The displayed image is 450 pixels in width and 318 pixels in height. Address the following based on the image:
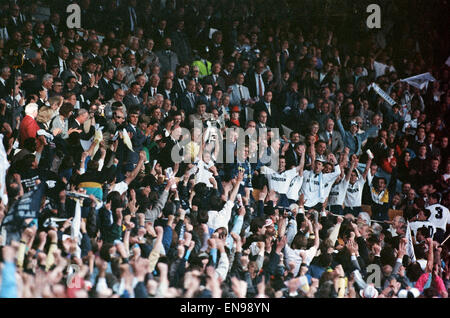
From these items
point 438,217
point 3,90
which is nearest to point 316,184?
point 438,217

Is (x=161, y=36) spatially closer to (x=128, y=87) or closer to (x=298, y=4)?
(x=128, y=87)

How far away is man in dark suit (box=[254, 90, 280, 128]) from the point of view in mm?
9336

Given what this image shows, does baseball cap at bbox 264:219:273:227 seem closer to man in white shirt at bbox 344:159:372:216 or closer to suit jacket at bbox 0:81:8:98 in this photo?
Answer: man in white shirt at bbox 344:159:372:216

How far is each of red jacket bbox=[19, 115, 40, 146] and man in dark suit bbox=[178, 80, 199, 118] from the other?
1.89 metres

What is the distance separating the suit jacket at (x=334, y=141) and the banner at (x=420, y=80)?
1.65 metres

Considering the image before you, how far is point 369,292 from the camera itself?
8.47 m

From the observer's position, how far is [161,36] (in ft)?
30.7

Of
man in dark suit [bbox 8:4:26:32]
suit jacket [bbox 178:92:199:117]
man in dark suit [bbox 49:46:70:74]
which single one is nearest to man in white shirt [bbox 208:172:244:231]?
suit jacket [bbox 178:92:199:117]

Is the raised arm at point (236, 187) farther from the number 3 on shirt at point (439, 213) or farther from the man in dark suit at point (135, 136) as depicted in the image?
the number 3 on shirt at point (439, 213)

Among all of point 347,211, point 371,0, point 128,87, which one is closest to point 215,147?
point 128,87

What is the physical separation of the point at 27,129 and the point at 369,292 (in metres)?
4.45

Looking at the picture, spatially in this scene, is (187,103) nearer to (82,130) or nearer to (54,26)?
(82,130)

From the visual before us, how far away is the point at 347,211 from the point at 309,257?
1050 millimetres
